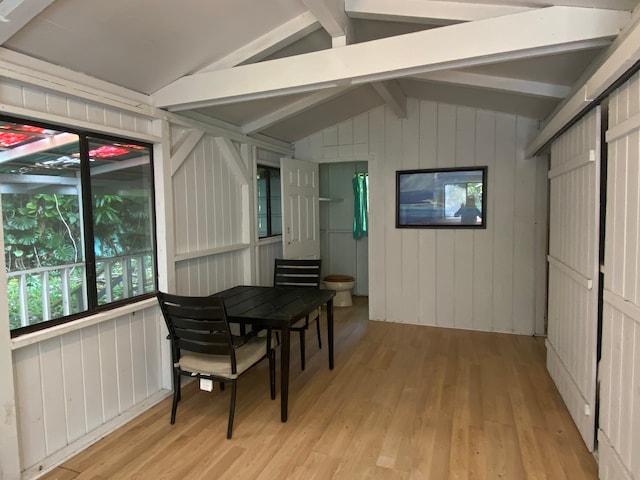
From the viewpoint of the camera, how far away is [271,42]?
263cm

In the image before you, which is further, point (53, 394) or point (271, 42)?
point (271, 42)

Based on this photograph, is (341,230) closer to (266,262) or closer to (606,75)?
(266,262)

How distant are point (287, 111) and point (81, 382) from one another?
2728 millimetres

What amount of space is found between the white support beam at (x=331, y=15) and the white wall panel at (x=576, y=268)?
1487mm

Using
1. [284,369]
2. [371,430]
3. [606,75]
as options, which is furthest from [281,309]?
[606,75]

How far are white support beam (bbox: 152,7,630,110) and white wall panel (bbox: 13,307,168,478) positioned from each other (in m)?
1.62

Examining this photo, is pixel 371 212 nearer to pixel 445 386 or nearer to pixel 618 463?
pixel 445 386

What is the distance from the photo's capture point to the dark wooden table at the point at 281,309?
97.9 inches

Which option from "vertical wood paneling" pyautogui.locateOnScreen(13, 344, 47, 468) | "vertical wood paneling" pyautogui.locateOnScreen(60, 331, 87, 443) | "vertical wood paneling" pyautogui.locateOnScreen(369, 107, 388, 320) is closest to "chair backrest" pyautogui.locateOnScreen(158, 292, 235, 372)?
"vertical wood paneling" pyautogui.locateOnScreen(60, 331, 87, 443)

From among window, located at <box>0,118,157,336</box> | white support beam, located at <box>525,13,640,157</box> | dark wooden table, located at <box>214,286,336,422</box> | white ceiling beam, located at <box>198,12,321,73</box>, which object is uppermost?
white ceiling beam, located at <box>198,12,321,73</box>

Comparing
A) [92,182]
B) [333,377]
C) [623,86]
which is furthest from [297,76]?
[333,377]

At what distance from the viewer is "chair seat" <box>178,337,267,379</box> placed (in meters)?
2.37

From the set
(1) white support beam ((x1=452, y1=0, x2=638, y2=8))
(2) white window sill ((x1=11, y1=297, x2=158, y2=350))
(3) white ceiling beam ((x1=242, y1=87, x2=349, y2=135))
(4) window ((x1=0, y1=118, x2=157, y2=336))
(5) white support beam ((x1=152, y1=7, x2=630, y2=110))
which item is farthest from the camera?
(3) white ceiling beam ((x1=242, y1=87, x2=349, y2=135))

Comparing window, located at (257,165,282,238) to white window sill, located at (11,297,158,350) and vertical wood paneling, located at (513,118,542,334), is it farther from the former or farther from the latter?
vertical wood paneling, located at (513,118,542,334)
